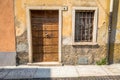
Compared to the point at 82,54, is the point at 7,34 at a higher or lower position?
higher

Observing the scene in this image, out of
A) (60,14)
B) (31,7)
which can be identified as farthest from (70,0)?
(31,7)

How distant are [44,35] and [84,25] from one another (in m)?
1.77

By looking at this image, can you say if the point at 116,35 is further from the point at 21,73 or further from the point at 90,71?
the point at 21,73

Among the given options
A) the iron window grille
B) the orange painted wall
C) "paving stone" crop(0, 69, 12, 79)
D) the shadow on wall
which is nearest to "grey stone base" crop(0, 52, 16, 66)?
the orange painted wall

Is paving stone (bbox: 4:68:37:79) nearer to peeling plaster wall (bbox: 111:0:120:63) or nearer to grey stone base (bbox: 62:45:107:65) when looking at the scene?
grey stone base (bbox: 62:45:107:65)

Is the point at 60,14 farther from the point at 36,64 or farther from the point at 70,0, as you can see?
the point at 36,64

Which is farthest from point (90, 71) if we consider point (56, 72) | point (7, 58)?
point (7, 58)

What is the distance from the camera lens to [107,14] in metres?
6.67

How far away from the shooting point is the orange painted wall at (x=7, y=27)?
21.0 ft

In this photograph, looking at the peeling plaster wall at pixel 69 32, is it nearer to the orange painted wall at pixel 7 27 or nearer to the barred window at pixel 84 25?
the orange painted wall at pixel 7 27

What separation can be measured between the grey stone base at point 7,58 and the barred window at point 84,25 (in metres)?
2.77

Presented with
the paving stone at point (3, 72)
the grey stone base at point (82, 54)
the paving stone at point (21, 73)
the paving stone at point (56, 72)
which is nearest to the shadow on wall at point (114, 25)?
the grey stone base at point (82, 54)

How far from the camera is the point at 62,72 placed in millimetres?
6090

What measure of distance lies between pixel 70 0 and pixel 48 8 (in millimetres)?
954
